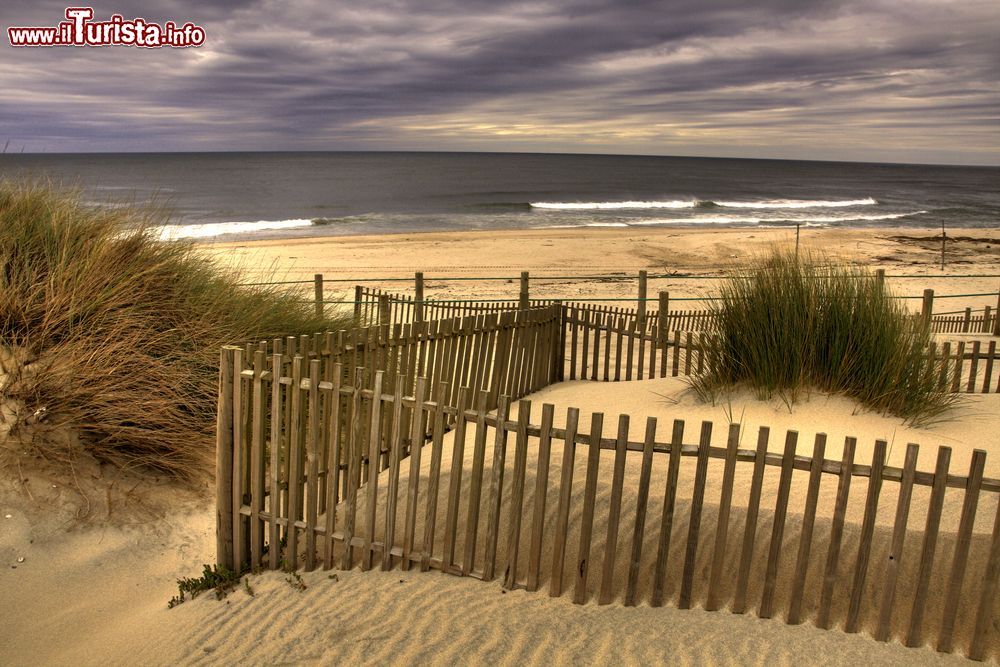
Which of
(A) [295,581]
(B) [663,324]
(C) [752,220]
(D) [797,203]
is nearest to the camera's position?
(A) [295,581]

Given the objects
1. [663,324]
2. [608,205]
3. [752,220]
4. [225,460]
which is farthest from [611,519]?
[608,205]

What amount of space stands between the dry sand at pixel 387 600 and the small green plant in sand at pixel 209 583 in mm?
97

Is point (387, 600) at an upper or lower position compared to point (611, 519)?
lower

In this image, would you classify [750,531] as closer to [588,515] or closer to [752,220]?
[588,515]

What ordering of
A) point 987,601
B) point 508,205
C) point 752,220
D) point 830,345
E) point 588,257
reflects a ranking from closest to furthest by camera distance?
point 987,601 → point 830,345 → point 588,257 → point 752,220 → point 508,205

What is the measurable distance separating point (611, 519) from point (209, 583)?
2.64m

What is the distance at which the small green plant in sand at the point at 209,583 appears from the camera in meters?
4.81

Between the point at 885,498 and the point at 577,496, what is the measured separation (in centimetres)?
206

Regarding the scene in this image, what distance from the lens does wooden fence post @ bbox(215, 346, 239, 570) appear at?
4891mm

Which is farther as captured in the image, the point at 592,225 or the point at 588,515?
the point at 592,225

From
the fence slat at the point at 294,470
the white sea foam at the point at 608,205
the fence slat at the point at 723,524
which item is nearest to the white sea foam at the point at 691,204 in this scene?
the white sea foam at the point at 608,205

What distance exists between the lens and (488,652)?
3725 mm

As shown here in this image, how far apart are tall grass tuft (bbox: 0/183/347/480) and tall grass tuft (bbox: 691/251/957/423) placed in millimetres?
4301

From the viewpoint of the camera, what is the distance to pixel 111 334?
625cm
